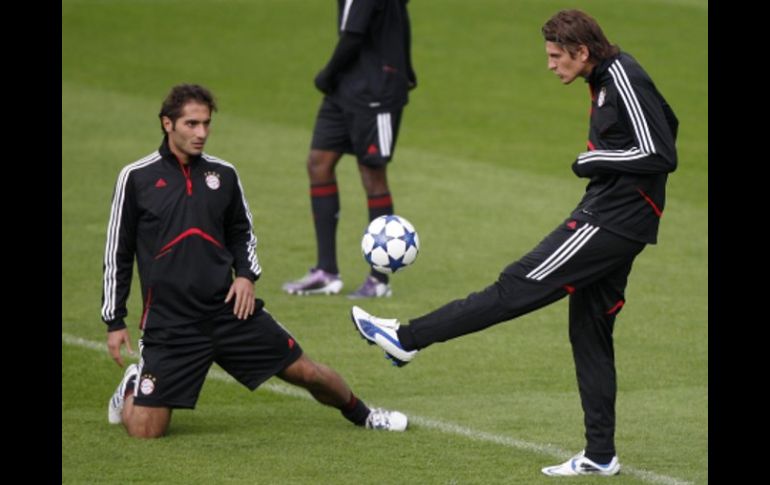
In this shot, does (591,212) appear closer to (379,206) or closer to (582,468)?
(582,468)

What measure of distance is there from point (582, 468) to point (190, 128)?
2.58 metres

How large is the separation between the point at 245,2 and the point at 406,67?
17625mm

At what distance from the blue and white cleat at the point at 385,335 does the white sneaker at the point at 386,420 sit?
3.75 ft

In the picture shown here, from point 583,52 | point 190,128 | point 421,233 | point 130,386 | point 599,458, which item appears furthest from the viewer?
point 421,233

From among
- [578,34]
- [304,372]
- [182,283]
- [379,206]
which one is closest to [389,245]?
[304,372]

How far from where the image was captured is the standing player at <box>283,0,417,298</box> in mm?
11547

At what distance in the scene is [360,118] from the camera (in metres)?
11.6

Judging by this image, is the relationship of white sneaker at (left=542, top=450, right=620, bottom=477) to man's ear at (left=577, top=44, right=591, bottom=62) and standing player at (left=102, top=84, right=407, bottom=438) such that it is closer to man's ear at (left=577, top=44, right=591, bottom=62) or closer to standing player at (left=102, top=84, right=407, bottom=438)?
standing player at (left=102, top=84, right=407, bottom=438)

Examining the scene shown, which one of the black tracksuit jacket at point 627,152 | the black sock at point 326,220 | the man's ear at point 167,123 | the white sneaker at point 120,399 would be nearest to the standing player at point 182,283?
the man's ear at point 167,123

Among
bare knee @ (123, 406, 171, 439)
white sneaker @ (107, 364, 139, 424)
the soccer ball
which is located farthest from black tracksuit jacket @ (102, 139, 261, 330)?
the soccer ball

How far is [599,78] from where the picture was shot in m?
7.12

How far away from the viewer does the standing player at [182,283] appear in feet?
26.3

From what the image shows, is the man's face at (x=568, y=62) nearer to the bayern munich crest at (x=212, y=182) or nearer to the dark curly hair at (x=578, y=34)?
the dark curly hair at (x=578, y=34)

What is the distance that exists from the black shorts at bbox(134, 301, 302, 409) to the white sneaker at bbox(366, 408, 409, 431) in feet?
1.74
